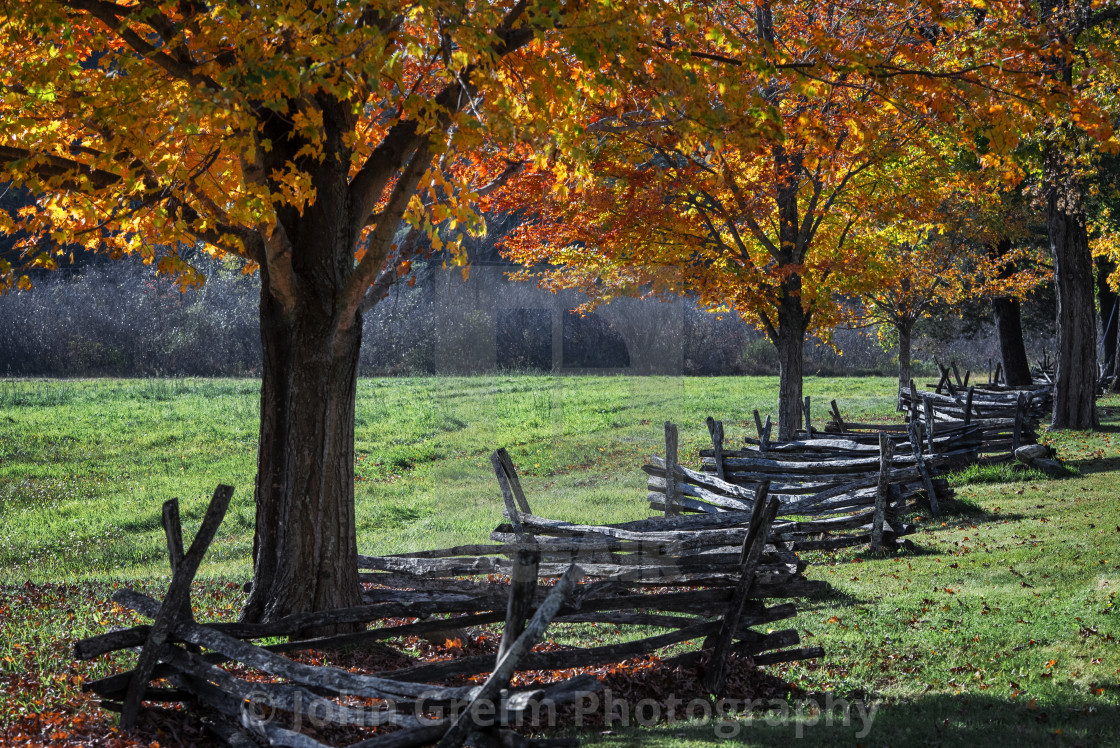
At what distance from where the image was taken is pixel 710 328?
140 ft

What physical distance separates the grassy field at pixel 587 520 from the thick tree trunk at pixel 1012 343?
3804 mm

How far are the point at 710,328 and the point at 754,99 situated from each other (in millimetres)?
36317

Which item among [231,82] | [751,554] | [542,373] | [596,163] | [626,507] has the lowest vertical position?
[626,507]

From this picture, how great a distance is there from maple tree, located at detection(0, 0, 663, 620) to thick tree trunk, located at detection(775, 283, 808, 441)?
10.0 m

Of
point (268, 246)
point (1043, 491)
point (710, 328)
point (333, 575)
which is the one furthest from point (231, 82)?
point (710, 328)

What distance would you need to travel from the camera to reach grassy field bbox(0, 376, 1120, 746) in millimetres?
5633

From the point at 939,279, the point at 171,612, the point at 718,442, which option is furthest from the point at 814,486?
the point at 939,279

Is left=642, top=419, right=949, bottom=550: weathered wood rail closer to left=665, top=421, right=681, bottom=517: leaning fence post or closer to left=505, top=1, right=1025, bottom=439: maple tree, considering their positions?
left=665, top=421, right=681, bottom=517: leaning fence post

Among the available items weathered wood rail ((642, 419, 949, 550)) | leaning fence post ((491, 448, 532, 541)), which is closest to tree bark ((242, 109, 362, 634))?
leaning fence post ((491, 448, 532, 541))

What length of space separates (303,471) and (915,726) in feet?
14.9

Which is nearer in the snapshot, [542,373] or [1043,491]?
[1043,491]

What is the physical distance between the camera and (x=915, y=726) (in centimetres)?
527

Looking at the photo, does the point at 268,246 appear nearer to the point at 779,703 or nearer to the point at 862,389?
the point at 779,703

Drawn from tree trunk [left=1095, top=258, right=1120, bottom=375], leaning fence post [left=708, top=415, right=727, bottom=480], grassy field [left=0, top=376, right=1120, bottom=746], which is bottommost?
grassy field [left=0, top=376, right=1120, bottom=746]
